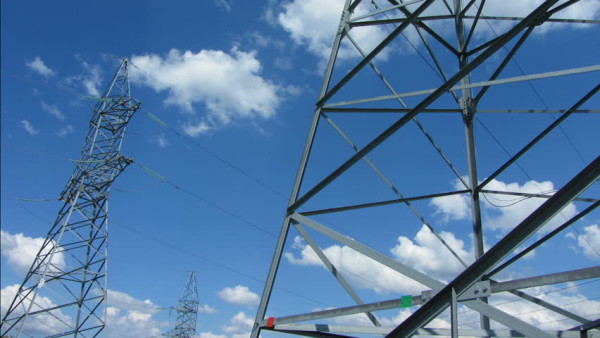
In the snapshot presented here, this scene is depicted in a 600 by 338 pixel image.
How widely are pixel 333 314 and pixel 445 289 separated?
1.66 meters

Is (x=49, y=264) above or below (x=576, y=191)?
above

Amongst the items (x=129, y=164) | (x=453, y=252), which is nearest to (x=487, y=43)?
(x=453, y=252)

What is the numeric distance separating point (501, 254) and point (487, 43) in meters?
5.46

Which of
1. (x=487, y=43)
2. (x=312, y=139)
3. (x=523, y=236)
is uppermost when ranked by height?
(x=487, y=43)

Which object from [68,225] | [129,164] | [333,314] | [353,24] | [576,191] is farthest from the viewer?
[129,164]

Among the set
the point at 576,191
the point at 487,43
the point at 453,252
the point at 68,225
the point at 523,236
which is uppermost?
the point at 487,43

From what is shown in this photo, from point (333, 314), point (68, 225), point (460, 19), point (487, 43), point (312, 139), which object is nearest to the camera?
point (333, 314)

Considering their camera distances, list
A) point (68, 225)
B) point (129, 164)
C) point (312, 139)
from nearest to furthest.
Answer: point (312, 139) → point (68, 225) → point (129, 164)

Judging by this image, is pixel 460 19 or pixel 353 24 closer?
pixel 353 24

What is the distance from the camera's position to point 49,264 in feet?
43.7

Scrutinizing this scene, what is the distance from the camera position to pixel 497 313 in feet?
10.4

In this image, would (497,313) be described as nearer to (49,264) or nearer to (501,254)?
(501,254)

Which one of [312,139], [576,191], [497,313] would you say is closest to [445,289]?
[497,313]

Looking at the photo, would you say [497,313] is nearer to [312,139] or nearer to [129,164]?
[312,139]
